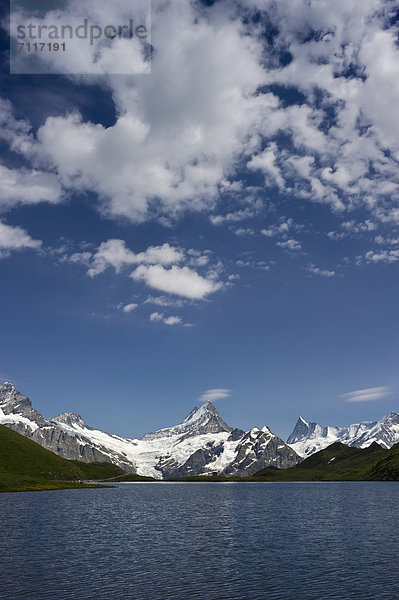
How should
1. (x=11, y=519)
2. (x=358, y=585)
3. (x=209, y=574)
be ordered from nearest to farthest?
(x=358, y=585), (x=209, y=574), (x=11, y=519)

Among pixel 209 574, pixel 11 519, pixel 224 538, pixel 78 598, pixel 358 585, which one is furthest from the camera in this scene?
pixel 11 519

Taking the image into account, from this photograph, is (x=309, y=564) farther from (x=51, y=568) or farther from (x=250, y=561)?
(x=51, y=568)

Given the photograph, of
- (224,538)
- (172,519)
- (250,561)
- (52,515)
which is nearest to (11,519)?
(52,515)

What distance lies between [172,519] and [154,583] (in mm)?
75046

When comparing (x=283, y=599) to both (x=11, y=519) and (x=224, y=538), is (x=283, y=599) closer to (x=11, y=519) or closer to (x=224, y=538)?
(x=224, y=538)

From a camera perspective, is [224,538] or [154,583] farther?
[224,538]

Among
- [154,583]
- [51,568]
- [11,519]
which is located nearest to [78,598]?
[154,583]

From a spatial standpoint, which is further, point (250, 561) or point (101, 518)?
point (101, 518)

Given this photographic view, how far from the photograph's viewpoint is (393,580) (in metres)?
50.8

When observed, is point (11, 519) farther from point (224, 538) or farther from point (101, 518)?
point (224, 538)

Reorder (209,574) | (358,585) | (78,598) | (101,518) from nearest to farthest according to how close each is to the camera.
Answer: (78,598)
(358,585)
(209,574)
(101,518)

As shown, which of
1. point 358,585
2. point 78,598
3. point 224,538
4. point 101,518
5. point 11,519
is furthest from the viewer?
point 101,518

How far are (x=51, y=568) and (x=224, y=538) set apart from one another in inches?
1412

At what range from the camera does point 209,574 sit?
54.3 metres
